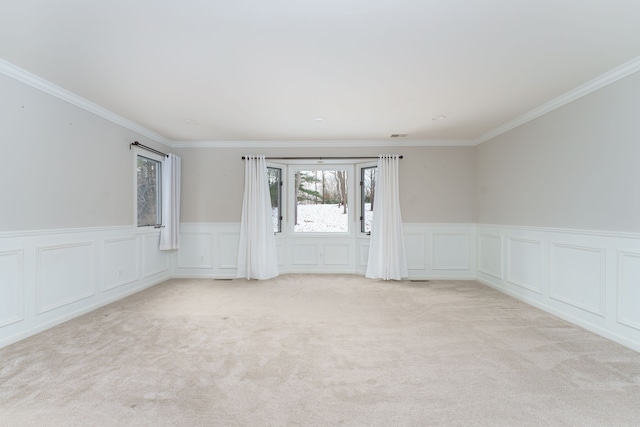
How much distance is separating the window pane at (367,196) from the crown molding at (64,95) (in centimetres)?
373

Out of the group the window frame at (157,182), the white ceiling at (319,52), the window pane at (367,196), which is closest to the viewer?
the white ceiling at (319,52)

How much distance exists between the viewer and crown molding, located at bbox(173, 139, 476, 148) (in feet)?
18.1

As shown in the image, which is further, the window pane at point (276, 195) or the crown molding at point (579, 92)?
the window pane at point (276, 195)

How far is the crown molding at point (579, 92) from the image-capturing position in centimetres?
272

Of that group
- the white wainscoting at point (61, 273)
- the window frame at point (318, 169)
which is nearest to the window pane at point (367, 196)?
the window frame at point (318, 169)

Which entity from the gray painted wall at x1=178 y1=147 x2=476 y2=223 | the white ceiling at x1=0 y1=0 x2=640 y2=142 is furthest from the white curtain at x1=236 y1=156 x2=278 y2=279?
the white ceiling at x1=0 y1=0 x2=640 y2=142

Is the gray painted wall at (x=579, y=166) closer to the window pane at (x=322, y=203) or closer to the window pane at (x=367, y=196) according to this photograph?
the window pane at (x=367, y=196)

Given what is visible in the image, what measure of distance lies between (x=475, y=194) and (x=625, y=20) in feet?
12.0

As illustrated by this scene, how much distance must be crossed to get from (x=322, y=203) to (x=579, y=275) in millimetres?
3883

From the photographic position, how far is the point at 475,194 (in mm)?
5523

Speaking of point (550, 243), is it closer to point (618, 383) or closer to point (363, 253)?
point (618, 383)

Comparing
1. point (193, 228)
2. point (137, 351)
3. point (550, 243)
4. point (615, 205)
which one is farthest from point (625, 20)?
point (193, 228)

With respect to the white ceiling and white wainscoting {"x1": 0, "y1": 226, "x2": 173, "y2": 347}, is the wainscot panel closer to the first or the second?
white wainscoting {"x1": 0, "y1": 226, "x2": 173, "y2": 347}

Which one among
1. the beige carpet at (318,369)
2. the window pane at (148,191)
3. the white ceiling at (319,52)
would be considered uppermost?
the white ceiling at (319,52)
